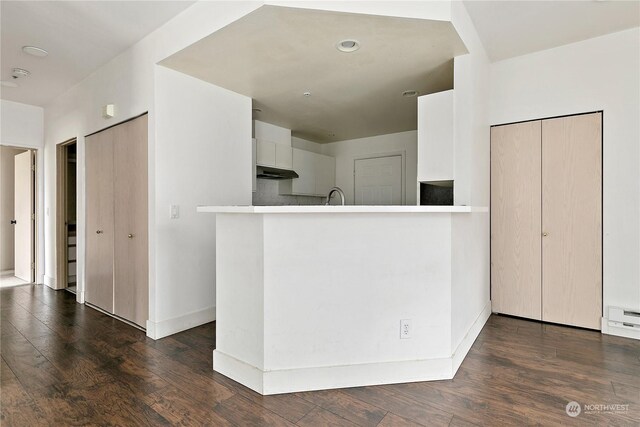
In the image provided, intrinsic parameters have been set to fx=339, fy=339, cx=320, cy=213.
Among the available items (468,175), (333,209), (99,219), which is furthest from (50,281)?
(468,175)

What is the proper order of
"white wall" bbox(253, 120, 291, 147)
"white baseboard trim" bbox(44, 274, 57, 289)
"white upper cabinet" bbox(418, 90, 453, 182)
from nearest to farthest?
"white upper cabinet" bbox(418, 90, 453, 182), "white baseboard trim" bbox(44, 274, 57, 289), "white wall" bbox(253, 120, 291, 147)

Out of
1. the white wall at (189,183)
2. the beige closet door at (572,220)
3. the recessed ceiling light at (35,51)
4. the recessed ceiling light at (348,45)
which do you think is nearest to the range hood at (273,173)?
the white wall at (189,183)

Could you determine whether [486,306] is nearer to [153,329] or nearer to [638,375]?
[638,375]

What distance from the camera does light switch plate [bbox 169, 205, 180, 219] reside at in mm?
2988

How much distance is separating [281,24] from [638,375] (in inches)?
129

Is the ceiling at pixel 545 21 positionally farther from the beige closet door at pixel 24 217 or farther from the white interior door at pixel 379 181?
the beige closet door at pixel 24 217

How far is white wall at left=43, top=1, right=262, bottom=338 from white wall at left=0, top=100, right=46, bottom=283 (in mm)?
923

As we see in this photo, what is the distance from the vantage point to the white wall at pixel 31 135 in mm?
4566

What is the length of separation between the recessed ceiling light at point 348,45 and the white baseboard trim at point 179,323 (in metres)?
2.62

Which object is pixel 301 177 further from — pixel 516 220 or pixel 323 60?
pixel 516 220

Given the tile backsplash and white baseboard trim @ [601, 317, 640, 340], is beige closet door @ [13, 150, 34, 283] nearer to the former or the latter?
the tile backsplash

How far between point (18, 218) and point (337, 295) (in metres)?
5.94

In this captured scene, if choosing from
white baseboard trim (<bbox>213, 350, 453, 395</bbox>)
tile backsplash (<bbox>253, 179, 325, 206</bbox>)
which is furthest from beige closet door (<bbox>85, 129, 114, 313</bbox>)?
white baseboard trim (<bbox>213, 350, 453, 395</bbox>)

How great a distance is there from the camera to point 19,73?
368 centimetres
